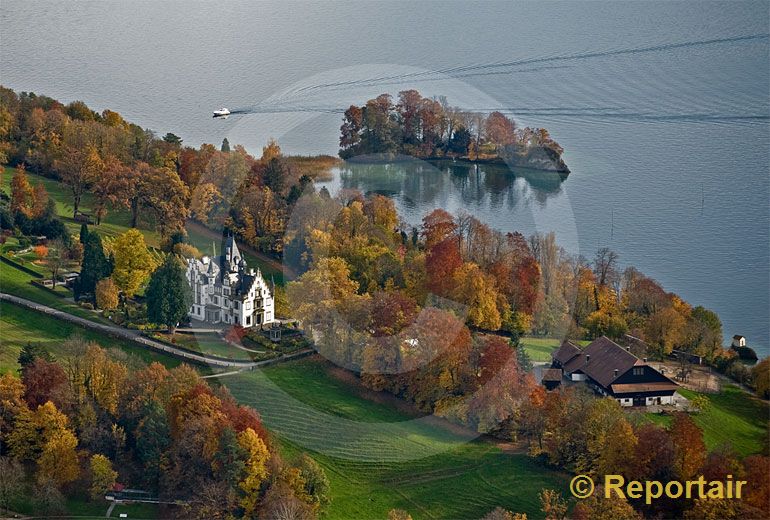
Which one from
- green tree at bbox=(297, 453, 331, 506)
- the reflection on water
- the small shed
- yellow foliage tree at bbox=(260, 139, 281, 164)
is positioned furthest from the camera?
the reflection on water

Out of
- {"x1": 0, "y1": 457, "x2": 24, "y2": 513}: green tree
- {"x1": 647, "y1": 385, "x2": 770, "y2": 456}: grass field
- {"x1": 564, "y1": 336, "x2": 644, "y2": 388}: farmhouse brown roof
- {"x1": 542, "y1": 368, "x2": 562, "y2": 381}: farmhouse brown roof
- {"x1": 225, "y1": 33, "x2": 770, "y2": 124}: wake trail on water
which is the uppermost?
{"x1": 225, "y1": 33, "x2": 770, "y2": 124}: wake trail on water

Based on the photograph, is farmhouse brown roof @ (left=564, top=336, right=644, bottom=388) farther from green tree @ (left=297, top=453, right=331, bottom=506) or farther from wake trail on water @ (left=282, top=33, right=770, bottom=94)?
wake trail on water @ (left=282, top=33, right=770, bottom=94)

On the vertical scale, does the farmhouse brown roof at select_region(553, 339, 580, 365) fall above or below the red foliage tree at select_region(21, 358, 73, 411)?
above

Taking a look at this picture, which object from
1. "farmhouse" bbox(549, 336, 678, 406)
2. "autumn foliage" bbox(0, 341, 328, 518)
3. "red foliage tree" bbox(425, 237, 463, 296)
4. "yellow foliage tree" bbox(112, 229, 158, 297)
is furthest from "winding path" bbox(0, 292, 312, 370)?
"farmhouse" bbox(549, 336, 678, 406)

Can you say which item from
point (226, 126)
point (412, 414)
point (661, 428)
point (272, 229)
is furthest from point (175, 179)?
point (661, 428)

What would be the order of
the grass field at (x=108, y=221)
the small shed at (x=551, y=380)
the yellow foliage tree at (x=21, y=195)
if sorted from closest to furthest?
A: the small shed at (x=551, y=380)
the grass field at (x=108, y=221)
the yellow foliage tree at (x=21, y=195)

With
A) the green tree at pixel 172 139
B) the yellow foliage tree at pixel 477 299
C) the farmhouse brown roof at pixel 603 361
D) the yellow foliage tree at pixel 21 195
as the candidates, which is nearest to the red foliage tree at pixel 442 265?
the yellow foliage tree at pixel 477 299

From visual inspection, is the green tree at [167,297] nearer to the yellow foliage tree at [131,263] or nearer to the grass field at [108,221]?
the yellow foliage tree at [131,263]
